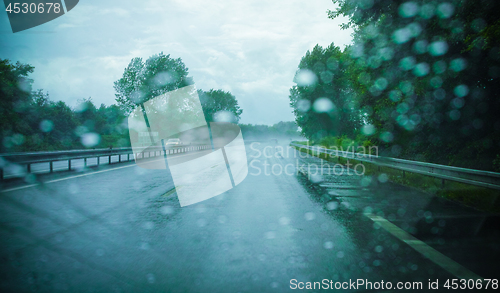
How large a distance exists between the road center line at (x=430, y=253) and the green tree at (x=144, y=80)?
5688 centimetres

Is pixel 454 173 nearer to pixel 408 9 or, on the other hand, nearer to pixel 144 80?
pixel 408 9

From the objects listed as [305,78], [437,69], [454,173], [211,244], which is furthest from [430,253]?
[305,78]

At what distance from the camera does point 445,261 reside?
12.9ft

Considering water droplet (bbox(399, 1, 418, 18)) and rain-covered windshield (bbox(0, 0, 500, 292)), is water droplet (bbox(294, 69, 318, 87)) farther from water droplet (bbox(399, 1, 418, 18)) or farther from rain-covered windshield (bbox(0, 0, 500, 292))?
water droplet (bbox(399, 1, 418, 18))

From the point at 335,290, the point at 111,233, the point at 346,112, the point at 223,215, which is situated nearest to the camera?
the point at 335,290

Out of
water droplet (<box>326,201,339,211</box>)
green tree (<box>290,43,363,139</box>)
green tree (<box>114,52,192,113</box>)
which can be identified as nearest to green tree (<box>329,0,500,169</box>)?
water droplet (<box>326,201,339,211</box>)

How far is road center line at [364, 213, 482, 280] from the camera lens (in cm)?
358

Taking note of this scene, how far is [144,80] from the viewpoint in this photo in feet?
189

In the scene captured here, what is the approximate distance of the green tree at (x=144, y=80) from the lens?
56.3 meters

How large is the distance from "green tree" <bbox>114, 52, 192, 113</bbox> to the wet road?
51.5m

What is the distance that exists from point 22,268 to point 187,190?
5849mm

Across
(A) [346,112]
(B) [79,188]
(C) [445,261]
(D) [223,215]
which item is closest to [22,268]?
(D) [223,215]

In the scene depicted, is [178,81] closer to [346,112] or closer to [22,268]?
[346,112]
